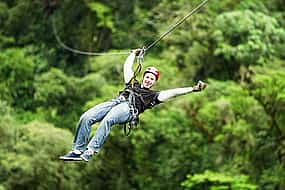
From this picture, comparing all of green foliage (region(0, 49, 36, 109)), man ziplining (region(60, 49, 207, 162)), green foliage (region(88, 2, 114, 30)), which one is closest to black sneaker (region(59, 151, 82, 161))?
man ziplining (region(60, 49, 207, 162))

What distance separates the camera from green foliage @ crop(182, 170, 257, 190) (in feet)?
51.8

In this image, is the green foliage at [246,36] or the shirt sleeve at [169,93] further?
the green foliage at [246,36]

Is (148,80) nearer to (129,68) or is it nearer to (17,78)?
(129,68)

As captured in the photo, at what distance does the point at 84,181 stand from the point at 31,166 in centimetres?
190

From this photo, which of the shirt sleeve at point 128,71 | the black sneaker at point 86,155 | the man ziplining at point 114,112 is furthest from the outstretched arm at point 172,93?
the black sneaker at point 86,155

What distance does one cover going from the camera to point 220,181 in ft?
52.6

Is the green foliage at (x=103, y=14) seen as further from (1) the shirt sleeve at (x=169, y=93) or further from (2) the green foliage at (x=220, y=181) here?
(1) the shirt sleeve at (x=169, y=93)

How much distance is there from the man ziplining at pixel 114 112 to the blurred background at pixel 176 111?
8.39m

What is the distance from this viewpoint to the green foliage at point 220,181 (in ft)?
51.8

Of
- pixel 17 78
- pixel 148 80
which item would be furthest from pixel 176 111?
pixel 148 80

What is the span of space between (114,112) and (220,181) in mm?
9386

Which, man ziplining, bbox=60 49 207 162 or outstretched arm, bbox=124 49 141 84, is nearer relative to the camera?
man ziplining, bbox=60 49 207 162

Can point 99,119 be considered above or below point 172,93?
below

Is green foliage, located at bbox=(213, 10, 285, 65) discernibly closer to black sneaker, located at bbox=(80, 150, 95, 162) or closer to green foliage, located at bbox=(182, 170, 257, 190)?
green foliage, located at bbox=(182, 170, 257, 190)
